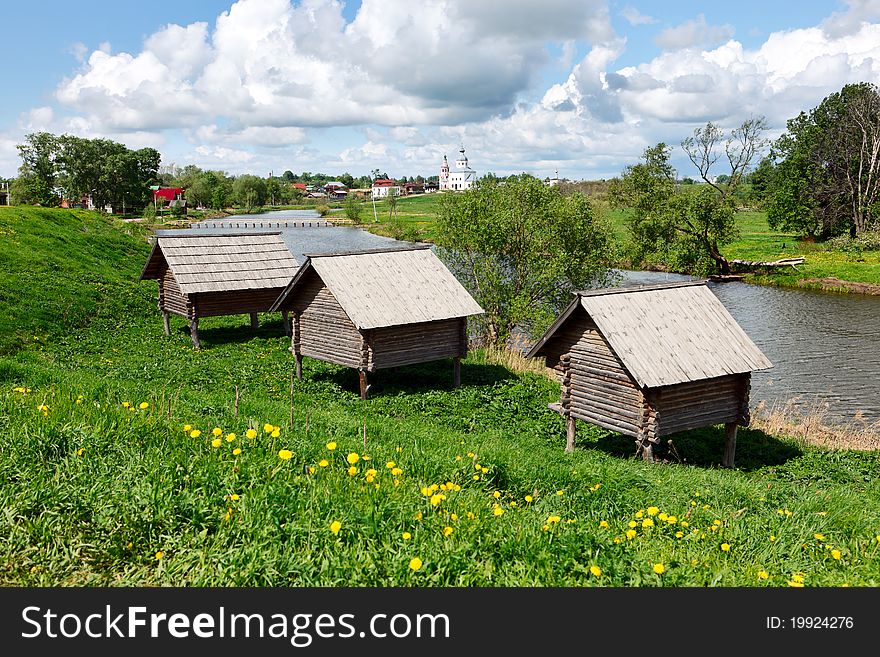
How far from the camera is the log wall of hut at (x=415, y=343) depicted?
62.4ft

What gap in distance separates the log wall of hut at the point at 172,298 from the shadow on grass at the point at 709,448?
1520 centimetres

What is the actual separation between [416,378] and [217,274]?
8.85 m

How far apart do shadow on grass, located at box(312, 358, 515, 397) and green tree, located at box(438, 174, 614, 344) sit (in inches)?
237

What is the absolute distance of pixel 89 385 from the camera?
1333 centimetres

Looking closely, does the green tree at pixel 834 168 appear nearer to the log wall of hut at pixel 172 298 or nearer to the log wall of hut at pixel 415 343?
the log wall of hut at pixel 415 343

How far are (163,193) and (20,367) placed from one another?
126955mm

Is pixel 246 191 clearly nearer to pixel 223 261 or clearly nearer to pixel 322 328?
pixel 223 261

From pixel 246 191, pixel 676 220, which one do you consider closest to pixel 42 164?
pixel 246 191

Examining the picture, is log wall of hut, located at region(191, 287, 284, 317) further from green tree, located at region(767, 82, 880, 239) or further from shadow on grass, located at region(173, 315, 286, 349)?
green tree, located at region(767, 82, 880, 239)

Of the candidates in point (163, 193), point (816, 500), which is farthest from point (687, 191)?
point (163, 193)

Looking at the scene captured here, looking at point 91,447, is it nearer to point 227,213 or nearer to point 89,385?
point 89,385

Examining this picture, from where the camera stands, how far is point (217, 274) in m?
25.5

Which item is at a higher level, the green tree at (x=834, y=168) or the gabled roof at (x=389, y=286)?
the green tree at (x=834, y=168)

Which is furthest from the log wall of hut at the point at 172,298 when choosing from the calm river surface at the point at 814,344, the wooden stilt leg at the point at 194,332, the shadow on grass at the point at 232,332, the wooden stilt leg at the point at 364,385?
the calm river surface at the point at 814,344
